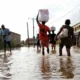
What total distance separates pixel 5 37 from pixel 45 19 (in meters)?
4.73

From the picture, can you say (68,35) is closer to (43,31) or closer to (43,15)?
(43,31)

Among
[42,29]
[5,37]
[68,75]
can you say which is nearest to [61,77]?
[68,75]

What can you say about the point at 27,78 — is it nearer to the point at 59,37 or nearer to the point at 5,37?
the point at 59,37

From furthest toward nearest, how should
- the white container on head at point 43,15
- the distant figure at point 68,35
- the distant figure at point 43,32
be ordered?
the white container on head at point 43,15, the distant figure at point 43,32, the distant figure at point 68,35

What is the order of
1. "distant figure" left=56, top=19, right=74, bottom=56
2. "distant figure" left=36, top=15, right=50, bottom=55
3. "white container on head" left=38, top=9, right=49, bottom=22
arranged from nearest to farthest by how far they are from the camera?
1. "distant figure" left=56, top=19, right=74, bottom=56
2. "distant figure" left=36, top=15, right=50, bottom=55
3. "white container on head" left=38, top=9, right=49, bottom=22

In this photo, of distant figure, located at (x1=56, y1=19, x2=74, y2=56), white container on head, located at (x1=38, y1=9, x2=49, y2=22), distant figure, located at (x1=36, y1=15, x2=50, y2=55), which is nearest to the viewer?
distant figure, located at (x1=56, y1=19, x2=74, y2=56)

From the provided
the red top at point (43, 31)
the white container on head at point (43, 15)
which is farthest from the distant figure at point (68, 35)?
the white container on head at point (43, 15)

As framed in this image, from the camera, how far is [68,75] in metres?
6.35

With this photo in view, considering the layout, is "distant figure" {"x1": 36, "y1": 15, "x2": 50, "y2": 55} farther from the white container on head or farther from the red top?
the white container on head

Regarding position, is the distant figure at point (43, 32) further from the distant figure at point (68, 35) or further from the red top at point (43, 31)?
the distant figure at point (68, 35)

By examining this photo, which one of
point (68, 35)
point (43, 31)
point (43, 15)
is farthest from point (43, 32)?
point (68, 35)

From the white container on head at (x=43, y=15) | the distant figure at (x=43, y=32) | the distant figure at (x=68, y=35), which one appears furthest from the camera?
the white container on head at (x=43, y=15)

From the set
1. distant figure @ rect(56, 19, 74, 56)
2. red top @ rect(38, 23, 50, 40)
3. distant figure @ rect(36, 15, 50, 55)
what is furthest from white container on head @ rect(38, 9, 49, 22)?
distant figure @ rect(56, 19, 74, 56)

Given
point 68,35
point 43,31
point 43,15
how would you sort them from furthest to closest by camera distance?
point 43,15
point 43,31
point 68,35
